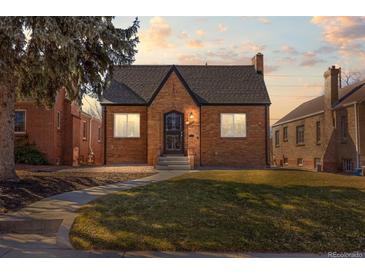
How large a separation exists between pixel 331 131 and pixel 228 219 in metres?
17.7

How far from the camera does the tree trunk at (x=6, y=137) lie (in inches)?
475

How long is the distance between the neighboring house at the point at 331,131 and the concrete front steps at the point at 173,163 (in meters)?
8.49

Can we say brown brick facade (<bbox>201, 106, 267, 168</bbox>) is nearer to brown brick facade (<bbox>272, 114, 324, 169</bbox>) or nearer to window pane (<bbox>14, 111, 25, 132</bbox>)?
brown brick facade (<bbox>272, 114, 324, 169</bbox>)

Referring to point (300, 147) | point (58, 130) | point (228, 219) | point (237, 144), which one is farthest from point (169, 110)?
point (228, 219)

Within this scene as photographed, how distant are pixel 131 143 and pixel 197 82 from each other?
5.29 m

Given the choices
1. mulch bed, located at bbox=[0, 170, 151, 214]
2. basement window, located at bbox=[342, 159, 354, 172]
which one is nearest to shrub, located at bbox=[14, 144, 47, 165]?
mulch bed, located at bbox=[0, 170, 151, 214]

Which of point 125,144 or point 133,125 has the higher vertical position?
point 133,125

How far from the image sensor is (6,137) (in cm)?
1216

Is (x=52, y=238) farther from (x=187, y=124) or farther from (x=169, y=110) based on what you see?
(x=187, y=124)

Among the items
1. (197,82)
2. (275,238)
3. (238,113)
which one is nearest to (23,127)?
(197,82)

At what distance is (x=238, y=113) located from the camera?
72.0 ft

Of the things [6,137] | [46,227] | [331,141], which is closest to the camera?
[46,227]

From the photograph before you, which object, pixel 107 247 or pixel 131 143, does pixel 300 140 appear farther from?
pixel 107 247

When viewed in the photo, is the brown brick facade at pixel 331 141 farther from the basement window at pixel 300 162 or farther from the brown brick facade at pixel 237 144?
the brown brick facade at pixel 237 144
